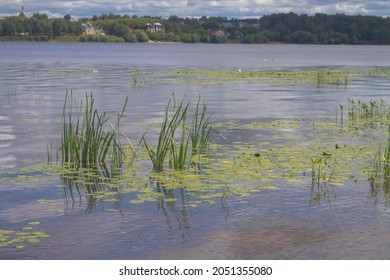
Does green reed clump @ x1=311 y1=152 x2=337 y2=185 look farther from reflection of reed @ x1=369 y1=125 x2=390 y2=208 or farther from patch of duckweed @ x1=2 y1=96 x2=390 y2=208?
reflection of reed @ x1=369 y1=125 x2=390 y2=208

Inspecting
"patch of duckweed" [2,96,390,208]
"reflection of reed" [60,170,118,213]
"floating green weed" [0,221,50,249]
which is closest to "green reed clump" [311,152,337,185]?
"patch of duckweed" [2,96,390,208]

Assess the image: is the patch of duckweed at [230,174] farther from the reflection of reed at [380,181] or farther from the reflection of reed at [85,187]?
the reflection of reed at [380,181]

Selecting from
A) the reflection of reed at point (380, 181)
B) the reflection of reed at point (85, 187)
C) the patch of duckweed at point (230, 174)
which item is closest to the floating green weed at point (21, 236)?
the patch of duckweed at point (230, 174)

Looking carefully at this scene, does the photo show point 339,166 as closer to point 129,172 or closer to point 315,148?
point 315,148

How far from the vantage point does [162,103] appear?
1459 inches

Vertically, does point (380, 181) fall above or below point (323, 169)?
below

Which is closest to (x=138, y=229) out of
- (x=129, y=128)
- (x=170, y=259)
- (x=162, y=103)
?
(x=170, y=259)

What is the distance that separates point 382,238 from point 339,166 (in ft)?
19.2

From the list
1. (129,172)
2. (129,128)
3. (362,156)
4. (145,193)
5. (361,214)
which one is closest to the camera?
(361,214)

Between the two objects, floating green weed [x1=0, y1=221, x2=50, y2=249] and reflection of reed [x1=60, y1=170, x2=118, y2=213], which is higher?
reflection of reed [x1=60, y1=170, x2=118, y2=213]

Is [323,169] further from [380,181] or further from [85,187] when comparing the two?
[85,187]

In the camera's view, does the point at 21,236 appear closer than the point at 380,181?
Yes

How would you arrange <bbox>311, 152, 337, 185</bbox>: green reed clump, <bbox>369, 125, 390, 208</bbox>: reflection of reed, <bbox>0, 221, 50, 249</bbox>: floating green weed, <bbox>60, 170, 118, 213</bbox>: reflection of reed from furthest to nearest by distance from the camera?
<bbox>311, 152, 337, 185</bbox>: green reed clump → <bbox>369, 125, 390, 208</bbox>: reflection of reed → <bbox>60, 170, 118, 213</bbox>: reflection of reed → <bbox>0, 221, 50, 249</bbox>: floating green weed

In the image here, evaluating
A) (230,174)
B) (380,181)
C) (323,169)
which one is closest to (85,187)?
(230,174)
